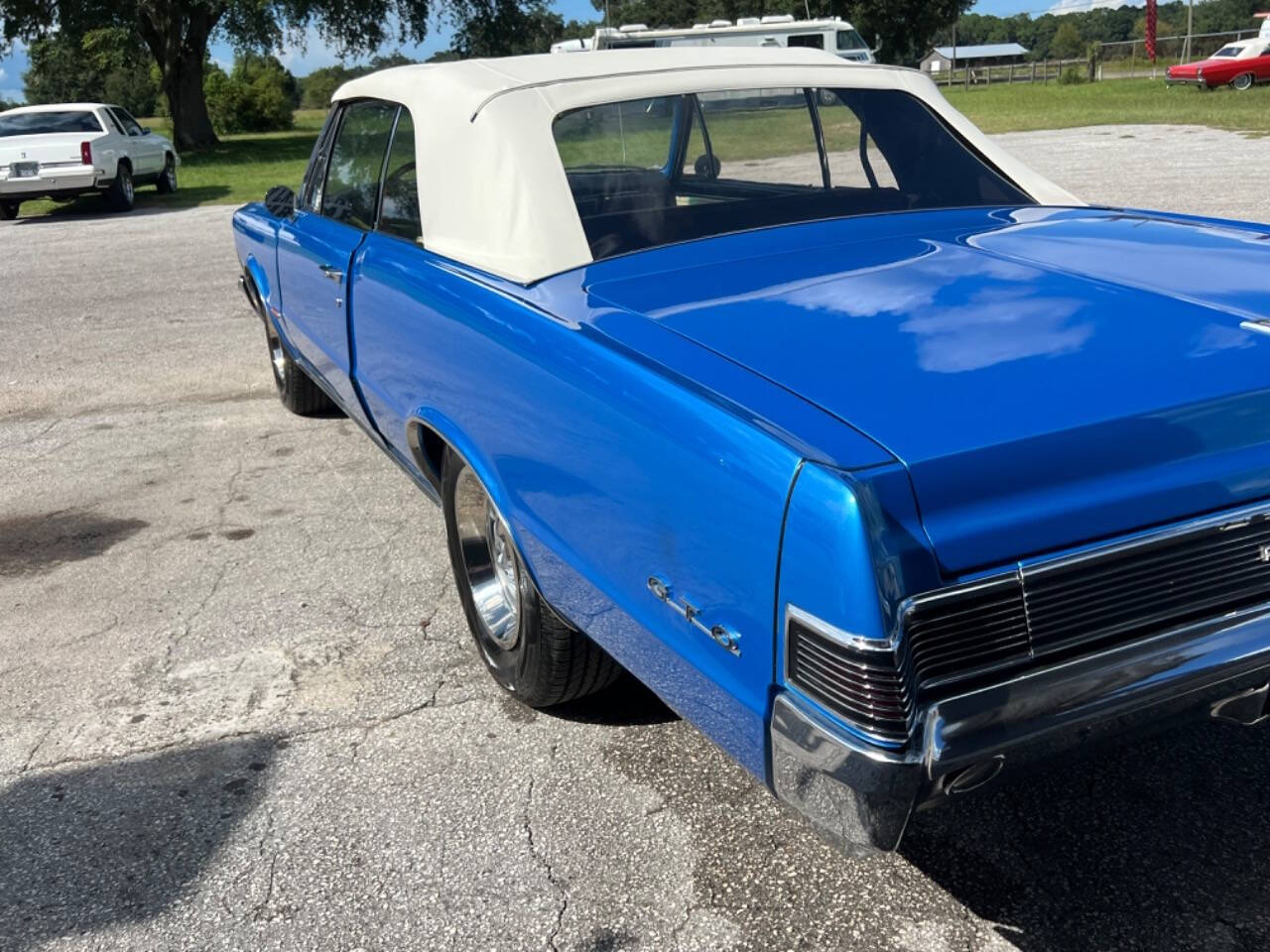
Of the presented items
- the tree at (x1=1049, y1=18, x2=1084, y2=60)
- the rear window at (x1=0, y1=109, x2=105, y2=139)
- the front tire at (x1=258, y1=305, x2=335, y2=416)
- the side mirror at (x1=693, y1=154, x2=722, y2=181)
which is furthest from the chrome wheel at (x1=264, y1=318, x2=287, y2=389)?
the tree at (x1=1049, y1=18, x2=1084, y2=60)

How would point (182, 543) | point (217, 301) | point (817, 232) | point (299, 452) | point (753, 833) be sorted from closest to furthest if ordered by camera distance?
point (753, 833)
point (817, 232)
point (182, 543)
point (299, 452)
point (217, 301)

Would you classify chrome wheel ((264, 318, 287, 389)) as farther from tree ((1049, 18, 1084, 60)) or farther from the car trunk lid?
tree ((1049, 18, 1084, 60))

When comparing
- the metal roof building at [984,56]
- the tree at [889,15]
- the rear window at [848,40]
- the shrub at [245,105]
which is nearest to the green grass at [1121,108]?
the rear window at [848,40]

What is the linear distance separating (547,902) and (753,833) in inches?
19.4

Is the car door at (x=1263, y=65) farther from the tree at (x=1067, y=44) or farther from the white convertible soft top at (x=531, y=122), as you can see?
the tree at (x=1067, y=44)

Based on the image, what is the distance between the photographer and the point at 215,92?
148 feet

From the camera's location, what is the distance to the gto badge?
6.38ft

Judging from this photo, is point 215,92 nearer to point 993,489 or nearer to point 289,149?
point 289,149

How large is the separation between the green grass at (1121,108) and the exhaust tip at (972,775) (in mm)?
19690

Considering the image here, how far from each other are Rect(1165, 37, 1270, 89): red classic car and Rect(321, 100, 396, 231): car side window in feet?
105

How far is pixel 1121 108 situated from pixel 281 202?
2596cm

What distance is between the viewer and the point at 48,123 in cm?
1636

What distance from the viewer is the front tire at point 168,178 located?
18.9 m

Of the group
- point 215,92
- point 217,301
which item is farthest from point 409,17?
point 217,301
